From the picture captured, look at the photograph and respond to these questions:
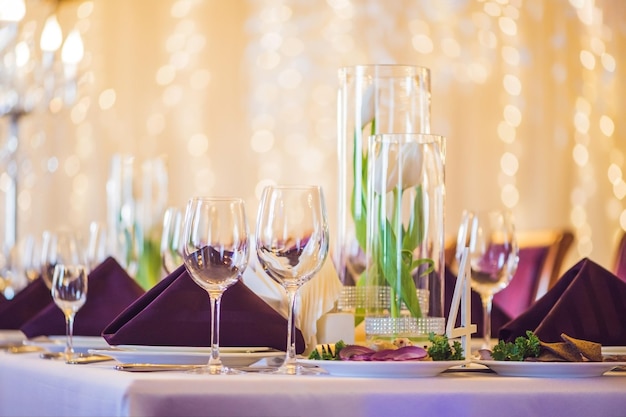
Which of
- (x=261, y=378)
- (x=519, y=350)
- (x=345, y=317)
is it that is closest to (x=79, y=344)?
(x=345, y=317)

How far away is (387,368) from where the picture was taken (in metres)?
1.43

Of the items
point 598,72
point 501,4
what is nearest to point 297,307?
point 598,72

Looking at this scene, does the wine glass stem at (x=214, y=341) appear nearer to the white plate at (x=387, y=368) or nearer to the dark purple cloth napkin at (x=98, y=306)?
the white plate at (x=387, y=368)

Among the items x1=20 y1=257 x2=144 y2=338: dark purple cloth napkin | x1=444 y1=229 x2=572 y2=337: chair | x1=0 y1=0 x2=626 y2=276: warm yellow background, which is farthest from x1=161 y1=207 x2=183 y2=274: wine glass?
x1=0 y1=0 x2=626 y2=276: warm yellow background

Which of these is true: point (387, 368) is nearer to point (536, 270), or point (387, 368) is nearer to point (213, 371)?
point (213, 371)

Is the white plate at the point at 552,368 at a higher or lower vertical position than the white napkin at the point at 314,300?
lower

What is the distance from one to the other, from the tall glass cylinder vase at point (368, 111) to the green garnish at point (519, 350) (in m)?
0.54

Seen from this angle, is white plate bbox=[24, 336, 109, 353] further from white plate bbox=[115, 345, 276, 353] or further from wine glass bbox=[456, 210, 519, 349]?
wine glass bbox=[456, 210, 519, 349]

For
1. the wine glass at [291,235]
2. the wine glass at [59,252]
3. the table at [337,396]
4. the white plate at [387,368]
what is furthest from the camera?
the wine glass at [59,252]

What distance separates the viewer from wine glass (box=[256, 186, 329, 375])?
1.53 m

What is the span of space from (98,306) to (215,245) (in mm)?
617

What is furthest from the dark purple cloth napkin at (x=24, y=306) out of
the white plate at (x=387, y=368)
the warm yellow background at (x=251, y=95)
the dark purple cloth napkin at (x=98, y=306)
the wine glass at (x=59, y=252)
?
the warm yellow background at (x=251, y=95)

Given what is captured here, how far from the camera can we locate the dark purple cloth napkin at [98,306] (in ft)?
6.80

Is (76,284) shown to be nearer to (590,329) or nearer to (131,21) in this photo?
(590,329)
